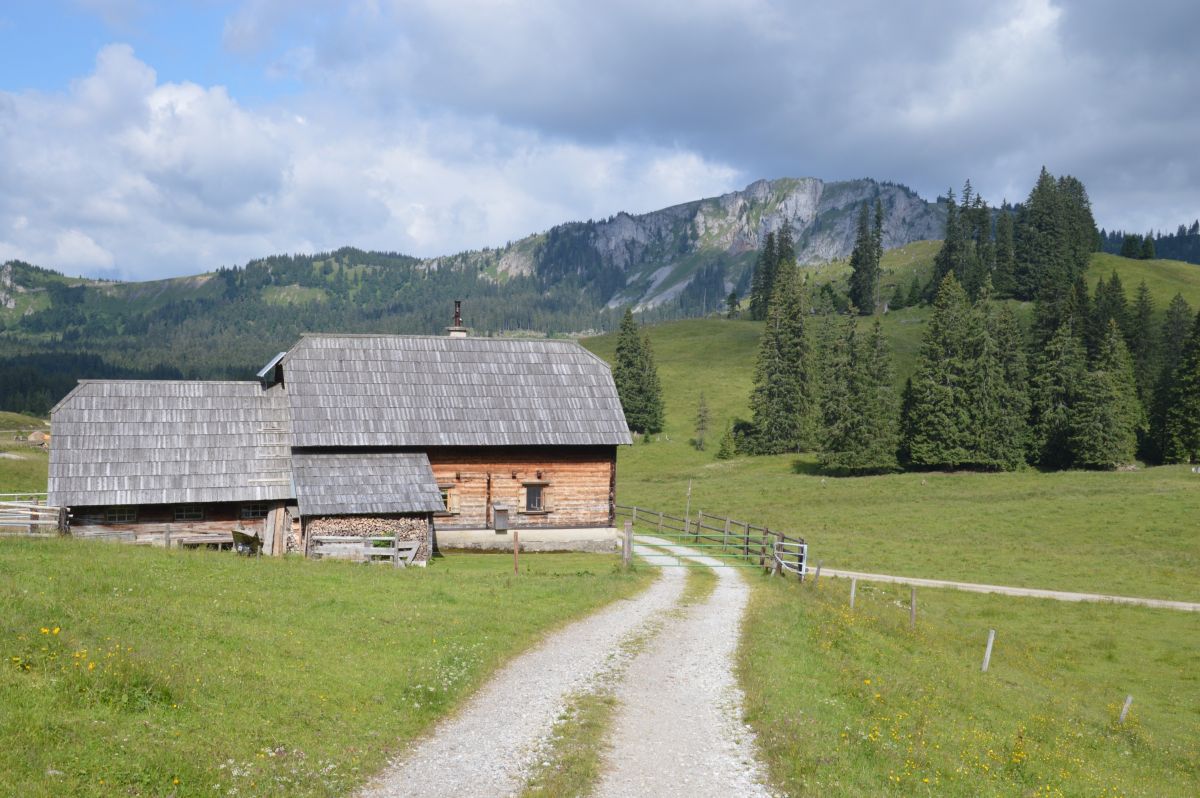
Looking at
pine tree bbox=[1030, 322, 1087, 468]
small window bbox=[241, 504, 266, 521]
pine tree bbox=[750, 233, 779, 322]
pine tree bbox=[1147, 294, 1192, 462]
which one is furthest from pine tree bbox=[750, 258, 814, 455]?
pine tree bbox=[750, 233, 779, 322]

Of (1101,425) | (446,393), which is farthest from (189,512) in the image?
(1101,425)

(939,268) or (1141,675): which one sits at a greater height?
(939,268)

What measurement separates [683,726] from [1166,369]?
8978 cm

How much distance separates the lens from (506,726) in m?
12.7

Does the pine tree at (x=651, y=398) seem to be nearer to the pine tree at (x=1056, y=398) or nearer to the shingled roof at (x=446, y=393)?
the pine tree at (x=1056, y=398)

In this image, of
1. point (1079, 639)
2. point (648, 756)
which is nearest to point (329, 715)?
point (648, 756)

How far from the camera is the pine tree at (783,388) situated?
3330 inches

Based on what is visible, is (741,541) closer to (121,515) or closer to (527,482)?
(527,482)

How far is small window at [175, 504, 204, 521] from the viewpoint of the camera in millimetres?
31234

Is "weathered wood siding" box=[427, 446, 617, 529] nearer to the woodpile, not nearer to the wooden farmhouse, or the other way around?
the wooden farmhouse

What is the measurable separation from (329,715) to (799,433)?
76.1 m

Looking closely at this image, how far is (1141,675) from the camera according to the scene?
24156mm

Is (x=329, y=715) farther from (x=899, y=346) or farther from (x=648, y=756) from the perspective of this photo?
(x=899, y=346)

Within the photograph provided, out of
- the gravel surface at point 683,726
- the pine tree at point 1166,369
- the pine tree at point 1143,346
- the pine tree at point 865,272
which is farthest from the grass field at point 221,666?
the pine tree at point 865,272
